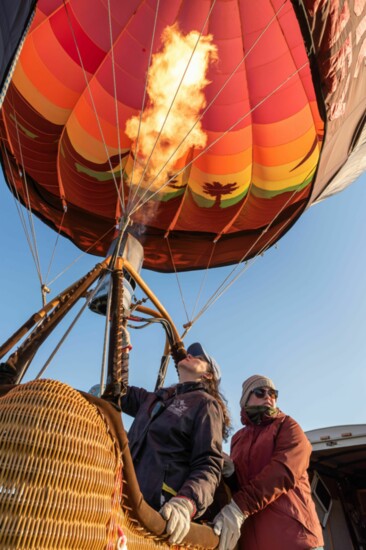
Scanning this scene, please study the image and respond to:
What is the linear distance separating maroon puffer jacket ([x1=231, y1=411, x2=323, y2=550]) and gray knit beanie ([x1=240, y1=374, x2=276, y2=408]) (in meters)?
0.17

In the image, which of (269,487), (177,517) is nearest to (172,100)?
(269,487)

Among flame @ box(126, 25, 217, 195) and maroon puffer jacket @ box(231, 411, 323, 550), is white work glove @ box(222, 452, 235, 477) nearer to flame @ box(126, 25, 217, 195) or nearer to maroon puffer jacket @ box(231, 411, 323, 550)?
maroon puffer jacket @ box(231, 411, 323, 550)

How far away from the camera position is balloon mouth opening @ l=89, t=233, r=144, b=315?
3533mm

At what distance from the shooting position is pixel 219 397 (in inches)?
75.5

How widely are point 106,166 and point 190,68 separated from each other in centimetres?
167

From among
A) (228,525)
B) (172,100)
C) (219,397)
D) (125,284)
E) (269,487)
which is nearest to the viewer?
(228,525)

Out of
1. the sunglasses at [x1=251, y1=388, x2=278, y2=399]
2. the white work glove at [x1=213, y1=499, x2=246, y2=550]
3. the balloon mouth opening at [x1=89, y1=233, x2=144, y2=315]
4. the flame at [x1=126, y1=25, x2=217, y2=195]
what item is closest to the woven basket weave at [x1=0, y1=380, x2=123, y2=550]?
the white work glove at [x1=213, y1=499, x2=246, y2=550]

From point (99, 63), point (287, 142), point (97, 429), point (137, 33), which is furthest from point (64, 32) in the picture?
point (97, 429)

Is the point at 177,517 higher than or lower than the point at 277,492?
lower

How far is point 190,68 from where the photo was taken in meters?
5.58

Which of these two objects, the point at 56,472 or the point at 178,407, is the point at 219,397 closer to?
the point at 178,407

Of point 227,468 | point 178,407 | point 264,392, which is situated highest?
point 264,392

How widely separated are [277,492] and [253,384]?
1.73 feet

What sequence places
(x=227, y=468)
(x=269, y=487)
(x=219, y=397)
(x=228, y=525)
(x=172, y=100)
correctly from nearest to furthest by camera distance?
(x=228, y=525) → (x=269, y=487) → (x=227, y=468) → (x=219, y=397) → (x=172, y=100)
